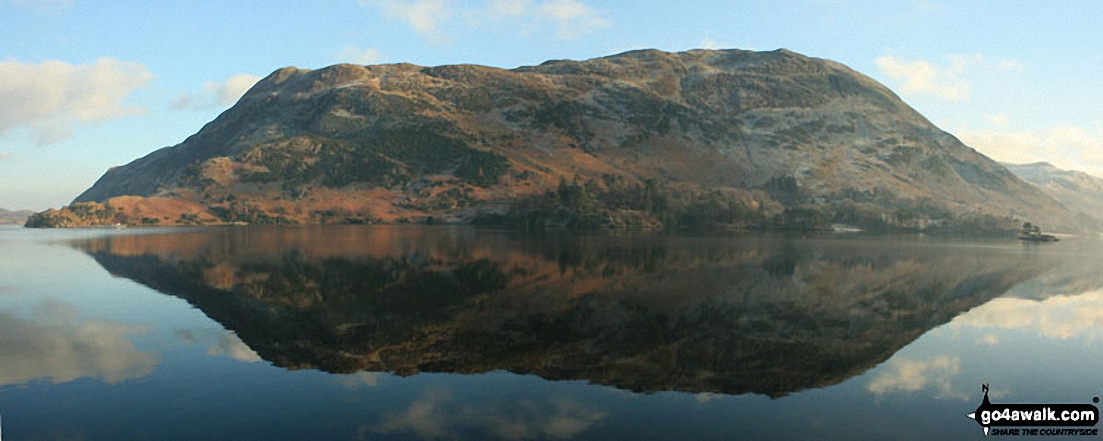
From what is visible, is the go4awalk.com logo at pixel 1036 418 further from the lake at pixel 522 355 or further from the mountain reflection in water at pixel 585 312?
the mountain reflection in water at pixel 585 312

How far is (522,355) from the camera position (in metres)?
30.2

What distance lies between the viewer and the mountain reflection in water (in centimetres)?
2884

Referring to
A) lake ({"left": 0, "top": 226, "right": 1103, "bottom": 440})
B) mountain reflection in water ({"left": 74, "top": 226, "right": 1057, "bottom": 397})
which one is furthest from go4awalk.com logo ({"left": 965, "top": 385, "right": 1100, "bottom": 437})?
mountain reflection in water ({"left": 74, "top": 226, "right": 1057, "bottom": 397})

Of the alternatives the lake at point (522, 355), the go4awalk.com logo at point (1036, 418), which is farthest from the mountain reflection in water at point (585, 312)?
the go4awalk.com logo at point (1036, 418)

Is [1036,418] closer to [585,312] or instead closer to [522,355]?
[522,355]

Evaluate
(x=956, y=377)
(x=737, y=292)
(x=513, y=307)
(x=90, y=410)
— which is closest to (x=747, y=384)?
(x=956, y=377)

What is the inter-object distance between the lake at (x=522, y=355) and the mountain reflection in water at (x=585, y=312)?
25 centimetres

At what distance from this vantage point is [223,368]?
2730 centimetres

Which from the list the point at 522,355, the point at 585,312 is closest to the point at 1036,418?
the point at 522,355

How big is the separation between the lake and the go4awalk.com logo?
826 millimetres

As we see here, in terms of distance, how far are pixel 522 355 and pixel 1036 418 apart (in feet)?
67.5

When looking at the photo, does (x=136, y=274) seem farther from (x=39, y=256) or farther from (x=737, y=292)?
(x=737, y=292)

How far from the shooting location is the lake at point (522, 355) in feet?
68.6

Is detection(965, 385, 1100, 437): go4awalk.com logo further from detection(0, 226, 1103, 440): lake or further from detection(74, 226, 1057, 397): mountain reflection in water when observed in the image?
detection(74, 226, 1057, 397): mountain reflection in water
